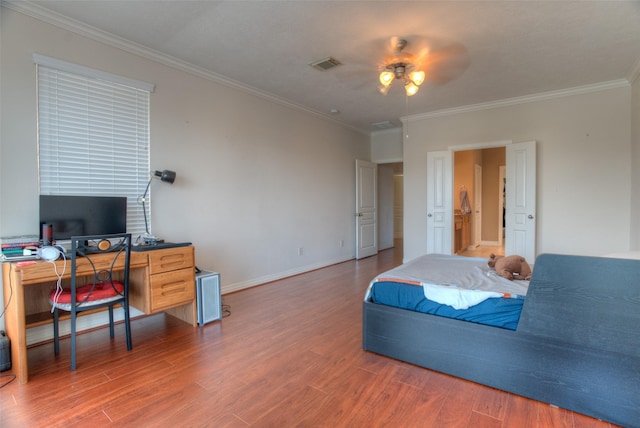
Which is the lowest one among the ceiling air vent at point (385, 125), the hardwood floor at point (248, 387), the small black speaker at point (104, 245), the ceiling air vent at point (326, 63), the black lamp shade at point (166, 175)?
the hardwood floor at point (248, 387)

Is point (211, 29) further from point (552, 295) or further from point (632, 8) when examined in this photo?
point (632, 8)

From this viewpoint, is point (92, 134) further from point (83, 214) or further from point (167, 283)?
point (167, 283)

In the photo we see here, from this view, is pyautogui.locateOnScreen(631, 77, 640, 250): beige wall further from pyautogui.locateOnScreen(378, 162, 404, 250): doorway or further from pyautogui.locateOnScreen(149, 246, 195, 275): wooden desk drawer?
pyautogui.locateOnScreen(149, 246, 195, 275): wooden desk drawer

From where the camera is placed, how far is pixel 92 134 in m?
2.90

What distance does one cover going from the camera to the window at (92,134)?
2646mm

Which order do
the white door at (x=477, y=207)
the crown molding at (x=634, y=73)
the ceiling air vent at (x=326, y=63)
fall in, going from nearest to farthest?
the ceiling air vent at (x=326, y=63) < the crown molding at (x=634, y=73) < the white door at (x=477, y=207)

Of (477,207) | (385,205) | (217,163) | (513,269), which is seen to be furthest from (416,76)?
(477,207)

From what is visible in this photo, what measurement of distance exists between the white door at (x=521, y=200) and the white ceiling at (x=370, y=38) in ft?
3.15

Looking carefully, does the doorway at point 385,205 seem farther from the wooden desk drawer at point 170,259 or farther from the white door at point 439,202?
the wooden desk drawer at point 170,259

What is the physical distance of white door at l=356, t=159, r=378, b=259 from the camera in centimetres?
653

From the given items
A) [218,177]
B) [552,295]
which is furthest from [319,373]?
[218,177]

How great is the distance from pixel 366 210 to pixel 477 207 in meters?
3.46

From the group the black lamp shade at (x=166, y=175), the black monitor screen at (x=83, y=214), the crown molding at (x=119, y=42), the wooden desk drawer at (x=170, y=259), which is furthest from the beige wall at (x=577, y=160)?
the black monitor screen at (x=83, y=214)

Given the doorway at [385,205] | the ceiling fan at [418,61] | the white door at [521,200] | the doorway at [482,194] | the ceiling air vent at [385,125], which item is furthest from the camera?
the doorway at [385,205]
